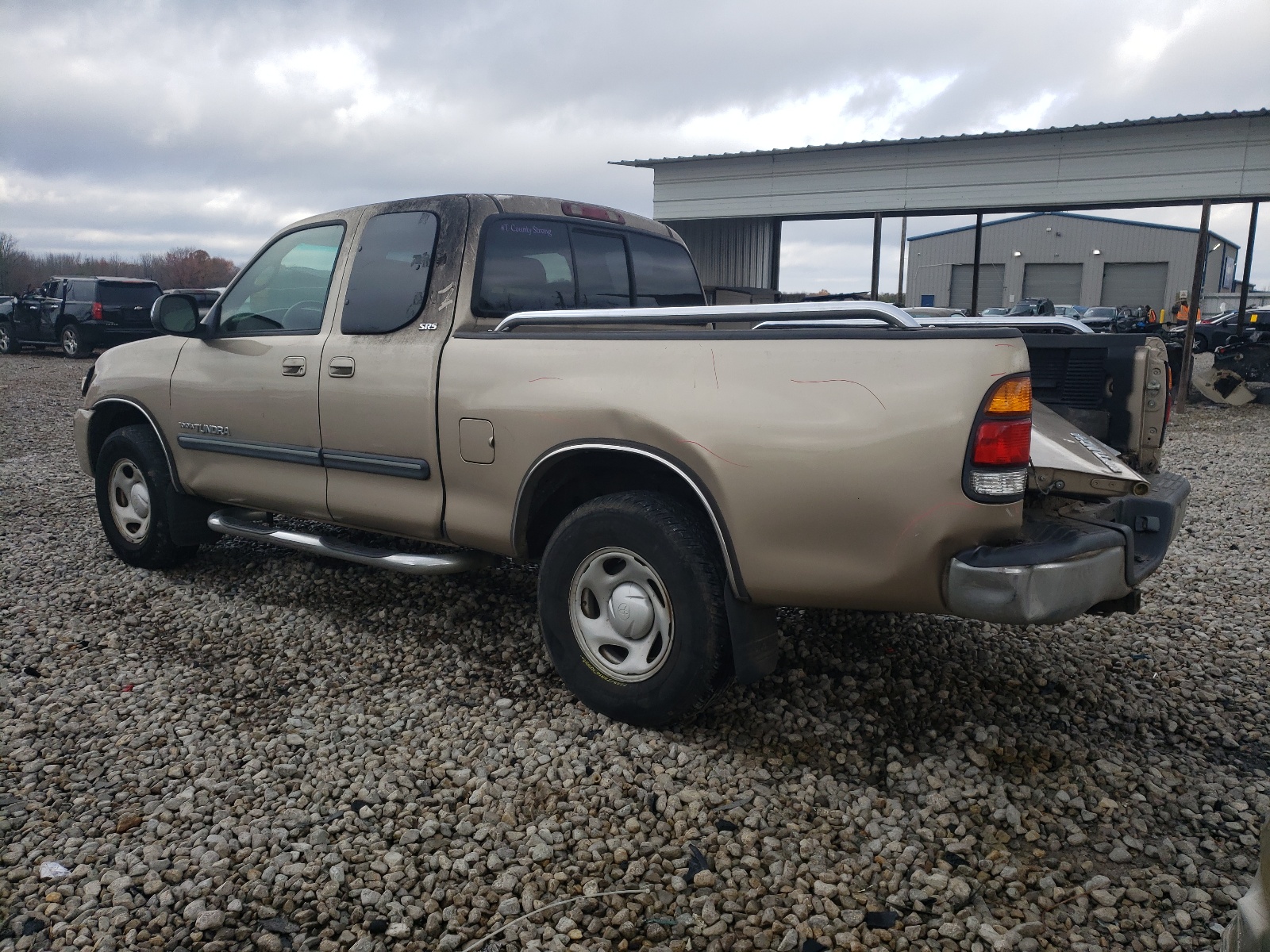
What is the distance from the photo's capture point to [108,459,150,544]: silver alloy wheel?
5234 millimetres

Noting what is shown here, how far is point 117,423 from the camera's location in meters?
5.56

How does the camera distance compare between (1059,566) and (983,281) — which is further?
(983,281)

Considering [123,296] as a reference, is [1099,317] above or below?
below

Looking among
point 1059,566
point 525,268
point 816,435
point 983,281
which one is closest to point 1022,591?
point 1059,566

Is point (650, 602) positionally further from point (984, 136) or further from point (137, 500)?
point (984, 136)

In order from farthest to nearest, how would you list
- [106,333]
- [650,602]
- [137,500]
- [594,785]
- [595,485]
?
[106,333] < [137,500] < [595,485] < [650,602] < [594,785]

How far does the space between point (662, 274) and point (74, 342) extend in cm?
2038

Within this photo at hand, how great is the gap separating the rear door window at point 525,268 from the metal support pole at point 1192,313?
12.6 m

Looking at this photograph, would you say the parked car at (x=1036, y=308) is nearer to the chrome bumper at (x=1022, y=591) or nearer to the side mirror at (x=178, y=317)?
the side mirror at (x=178, y=317)

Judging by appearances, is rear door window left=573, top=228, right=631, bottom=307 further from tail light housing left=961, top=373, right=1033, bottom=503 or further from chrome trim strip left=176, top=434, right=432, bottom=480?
tail light housing left=961, top=373, right=1033, bottom=503

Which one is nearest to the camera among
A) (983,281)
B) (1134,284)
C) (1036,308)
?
(1036,308)

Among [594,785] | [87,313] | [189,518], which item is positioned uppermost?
[87,313]

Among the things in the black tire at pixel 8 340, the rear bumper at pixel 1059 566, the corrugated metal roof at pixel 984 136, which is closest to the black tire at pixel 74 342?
the black tire at pixel 8 340

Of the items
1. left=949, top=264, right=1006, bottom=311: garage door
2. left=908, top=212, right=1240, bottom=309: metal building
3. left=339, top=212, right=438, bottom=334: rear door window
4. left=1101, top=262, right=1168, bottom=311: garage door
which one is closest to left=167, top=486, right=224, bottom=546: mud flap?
left=339, top=212, right=438, bottom=334: rear door window
